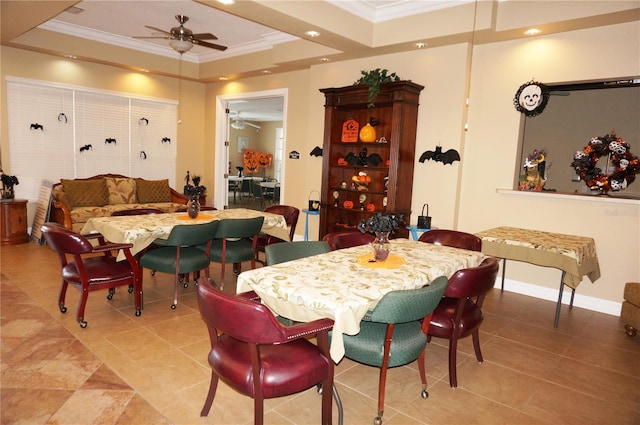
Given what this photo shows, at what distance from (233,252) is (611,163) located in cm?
388

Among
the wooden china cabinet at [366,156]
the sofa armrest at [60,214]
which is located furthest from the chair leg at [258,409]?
the sofa armrest at [60,214]

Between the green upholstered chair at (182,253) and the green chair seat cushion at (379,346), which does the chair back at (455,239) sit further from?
the green upholstered chair at (182,253)

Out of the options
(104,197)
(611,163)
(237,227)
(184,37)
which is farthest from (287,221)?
(104,197)

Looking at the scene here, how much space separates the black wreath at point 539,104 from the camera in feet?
14.7

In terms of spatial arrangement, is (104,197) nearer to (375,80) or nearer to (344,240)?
(375,80)

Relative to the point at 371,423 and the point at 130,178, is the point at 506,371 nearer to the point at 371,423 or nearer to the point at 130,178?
the point at 371,423

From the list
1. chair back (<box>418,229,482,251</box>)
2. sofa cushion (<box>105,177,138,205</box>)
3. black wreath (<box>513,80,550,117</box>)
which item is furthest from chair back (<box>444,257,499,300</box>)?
sofa cushion (<box>105,177,138,205</box>)

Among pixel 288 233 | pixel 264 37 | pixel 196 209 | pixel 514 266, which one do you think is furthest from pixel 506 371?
pixel 264 37

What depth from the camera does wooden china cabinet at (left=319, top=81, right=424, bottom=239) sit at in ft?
16.7

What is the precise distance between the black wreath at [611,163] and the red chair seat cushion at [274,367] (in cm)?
371

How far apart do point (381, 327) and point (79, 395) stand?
1.79m

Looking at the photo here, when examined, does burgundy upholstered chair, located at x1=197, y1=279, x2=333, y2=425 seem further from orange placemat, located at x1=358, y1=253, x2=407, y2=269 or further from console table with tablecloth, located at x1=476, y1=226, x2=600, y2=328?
console table with tablecloth, located at x1=476, y1=226, x2=600, y2=328

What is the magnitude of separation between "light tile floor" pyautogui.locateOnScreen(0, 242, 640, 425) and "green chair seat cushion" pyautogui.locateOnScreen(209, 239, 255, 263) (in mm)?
497

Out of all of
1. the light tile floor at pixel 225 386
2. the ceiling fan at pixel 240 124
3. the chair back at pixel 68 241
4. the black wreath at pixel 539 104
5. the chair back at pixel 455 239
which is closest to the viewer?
the light tile floor at pixel 225 386
